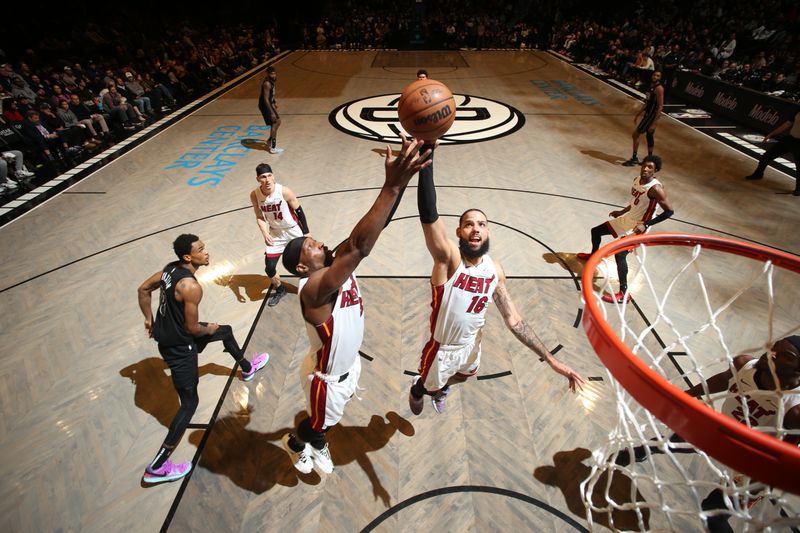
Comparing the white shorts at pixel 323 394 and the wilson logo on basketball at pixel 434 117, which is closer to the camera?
the wilson logo on basketball at pixel 434 117

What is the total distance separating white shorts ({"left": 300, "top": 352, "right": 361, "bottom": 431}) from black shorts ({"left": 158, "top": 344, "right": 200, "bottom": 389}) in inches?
40.7

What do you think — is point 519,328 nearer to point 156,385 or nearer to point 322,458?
point 322,458

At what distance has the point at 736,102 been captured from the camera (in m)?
10.5

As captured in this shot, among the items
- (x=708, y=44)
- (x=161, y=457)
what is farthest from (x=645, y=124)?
(x=708, y=44)

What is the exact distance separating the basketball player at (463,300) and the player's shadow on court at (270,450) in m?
0.68

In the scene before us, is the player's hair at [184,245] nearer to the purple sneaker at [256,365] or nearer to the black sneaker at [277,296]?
the purple sneaker at [256,365]

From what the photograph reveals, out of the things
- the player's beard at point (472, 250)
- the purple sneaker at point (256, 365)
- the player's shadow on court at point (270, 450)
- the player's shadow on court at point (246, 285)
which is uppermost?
the player's beard at point (472, 250)

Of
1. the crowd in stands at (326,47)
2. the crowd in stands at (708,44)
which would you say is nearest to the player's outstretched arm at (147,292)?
the crowd in stands at (326,47)

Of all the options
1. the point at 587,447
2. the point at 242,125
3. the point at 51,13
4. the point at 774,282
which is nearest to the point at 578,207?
the point at 774,282

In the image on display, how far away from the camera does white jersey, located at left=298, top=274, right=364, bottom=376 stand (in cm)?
241

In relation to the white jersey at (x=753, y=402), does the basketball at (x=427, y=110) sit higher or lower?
higher

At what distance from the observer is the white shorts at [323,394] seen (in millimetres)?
2561

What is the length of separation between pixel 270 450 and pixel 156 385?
1.44 metres

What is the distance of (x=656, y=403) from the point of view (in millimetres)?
1431
